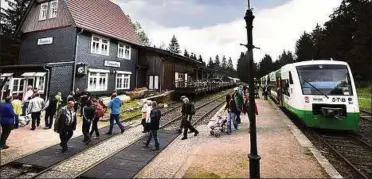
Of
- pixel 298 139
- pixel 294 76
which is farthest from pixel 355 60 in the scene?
pixel 298 139

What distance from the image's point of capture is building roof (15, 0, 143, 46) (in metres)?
20.6

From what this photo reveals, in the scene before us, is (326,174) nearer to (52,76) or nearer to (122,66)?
(52,76)

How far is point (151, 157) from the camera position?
25.0ft

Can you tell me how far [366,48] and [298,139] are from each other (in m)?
37.3

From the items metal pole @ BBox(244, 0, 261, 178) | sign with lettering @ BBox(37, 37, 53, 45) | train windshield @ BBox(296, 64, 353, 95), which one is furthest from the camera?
sign with lettering @ BBox(37, 37, 53, 45)

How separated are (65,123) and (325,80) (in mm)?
10572

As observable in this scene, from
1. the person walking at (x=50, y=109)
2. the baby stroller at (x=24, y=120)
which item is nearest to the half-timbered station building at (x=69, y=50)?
the baby stroller at (x=24, y=120)

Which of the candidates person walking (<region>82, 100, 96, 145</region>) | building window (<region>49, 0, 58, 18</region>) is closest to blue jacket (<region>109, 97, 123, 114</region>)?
person walking (<region>82, 100, 96, 145</region>)

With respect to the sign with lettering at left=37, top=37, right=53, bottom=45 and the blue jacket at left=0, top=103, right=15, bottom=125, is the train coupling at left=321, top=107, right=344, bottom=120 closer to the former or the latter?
the blue jacket at left=0, top=103, right=15, bottom=125

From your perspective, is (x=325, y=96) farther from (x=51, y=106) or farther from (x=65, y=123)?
(x=51, y=106)

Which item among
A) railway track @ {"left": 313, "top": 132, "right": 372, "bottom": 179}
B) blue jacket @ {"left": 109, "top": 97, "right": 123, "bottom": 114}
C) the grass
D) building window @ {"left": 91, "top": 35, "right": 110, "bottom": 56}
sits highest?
building window @ {"left": 91, "top": 35, "right": 110, "bottom": 56}

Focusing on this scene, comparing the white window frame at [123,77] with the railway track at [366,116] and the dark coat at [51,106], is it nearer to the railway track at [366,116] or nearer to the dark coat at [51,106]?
the dark coat at [51,106]

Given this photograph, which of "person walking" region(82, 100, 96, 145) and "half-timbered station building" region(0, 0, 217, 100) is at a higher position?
"half-timbered station building" region(0, 0, 217, 100)

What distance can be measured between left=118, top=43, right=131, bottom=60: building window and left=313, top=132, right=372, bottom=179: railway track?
1923cm
